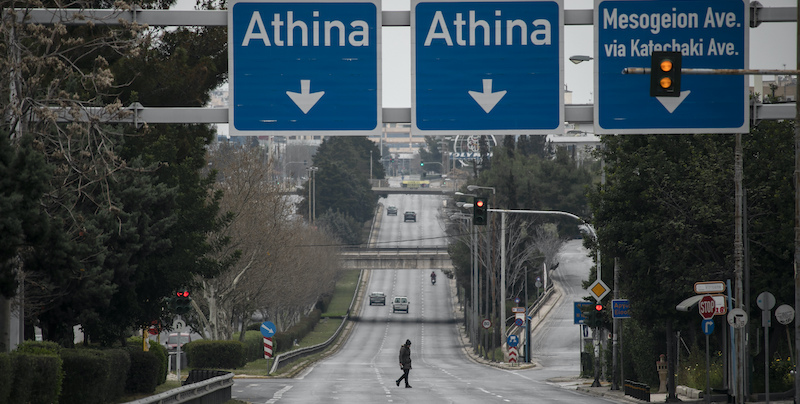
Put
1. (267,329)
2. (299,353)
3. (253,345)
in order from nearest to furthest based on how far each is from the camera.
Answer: (267,329)
(299,353)
(253,345)

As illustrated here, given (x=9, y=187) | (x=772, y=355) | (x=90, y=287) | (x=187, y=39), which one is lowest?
(x=772, y=355)

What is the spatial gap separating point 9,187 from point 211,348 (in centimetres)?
3428

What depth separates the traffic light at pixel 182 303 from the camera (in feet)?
103

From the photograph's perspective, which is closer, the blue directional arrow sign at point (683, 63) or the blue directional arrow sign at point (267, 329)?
the blue directional arrow sign at point (683, 63)

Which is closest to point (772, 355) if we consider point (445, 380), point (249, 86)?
point (445, 380)

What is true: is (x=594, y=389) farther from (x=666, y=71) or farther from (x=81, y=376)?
(x=666, y=71)

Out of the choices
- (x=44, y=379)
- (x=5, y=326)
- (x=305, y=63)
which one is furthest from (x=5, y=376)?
(x=305, y=63)

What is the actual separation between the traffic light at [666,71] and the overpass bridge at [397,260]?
105340mm

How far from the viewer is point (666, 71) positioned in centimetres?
1191

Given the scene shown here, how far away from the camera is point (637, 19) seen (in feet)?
41.4

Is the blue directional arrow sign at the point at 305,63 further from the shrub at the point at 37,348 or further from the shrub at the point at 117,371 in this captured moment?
the shrub at the point at 117,371

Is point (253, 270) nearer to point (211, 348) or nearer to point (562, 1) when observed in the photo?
point (211, 348)

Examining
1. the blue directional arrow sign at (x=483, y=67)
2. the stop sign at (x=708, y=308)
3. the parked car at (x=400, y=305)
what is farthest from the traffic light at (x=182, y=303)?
the parked car at (x=400, y=305)

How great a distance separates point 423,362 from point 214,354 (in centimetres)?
1993
